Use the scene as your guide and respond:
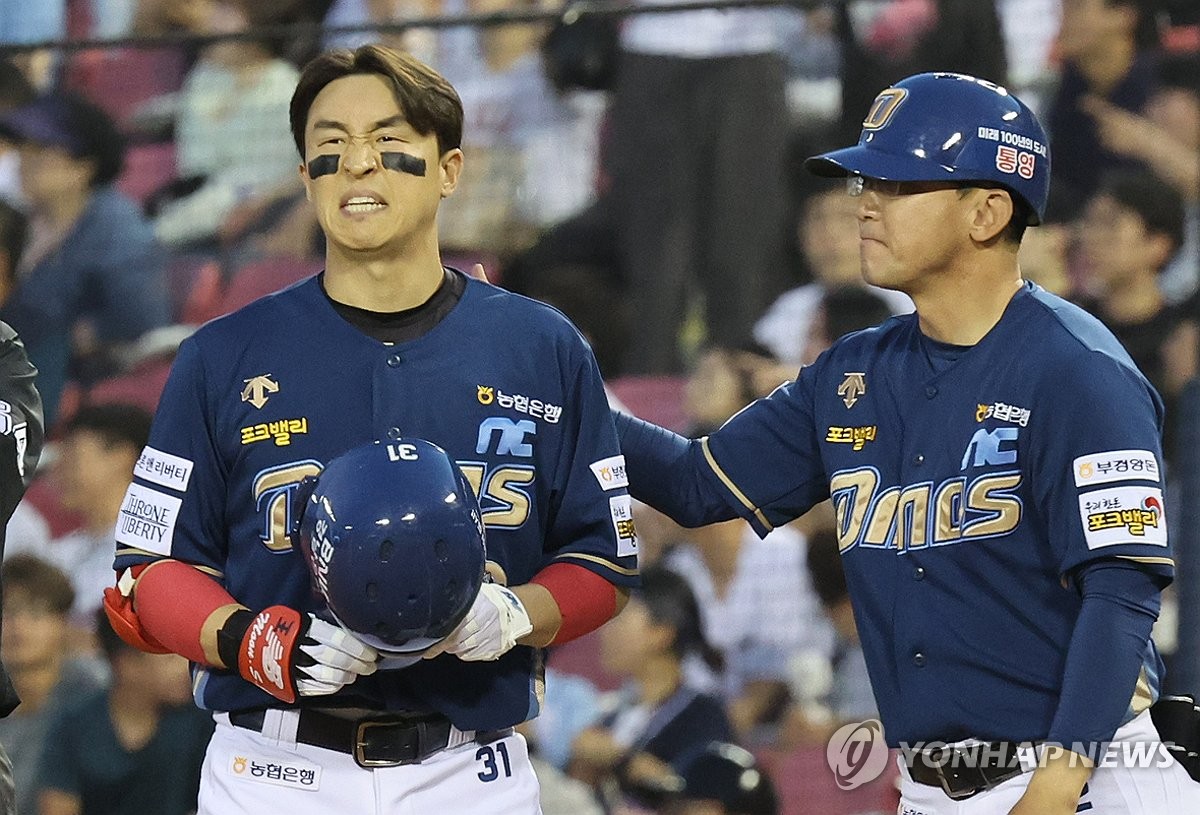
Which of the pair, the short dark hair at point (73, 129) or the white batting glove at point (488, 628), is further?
the short dark hair at point (73, 129)

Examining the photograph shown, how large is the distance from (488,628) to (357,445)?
17.0 inches

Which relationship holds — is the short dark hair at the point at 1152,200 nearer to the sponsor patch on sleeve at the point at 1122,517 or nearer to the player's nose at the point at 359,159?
the sponsor patch on sleeve at the point at 1122,517

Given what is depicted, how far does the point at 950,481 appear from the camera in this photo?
3.11 m

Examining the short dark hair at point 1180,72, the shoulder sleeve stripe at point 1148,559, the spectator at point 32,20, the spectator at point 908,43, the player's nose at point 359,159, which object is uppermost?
the spectator at point 32,20

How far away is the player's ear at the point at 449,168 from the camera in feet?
10.7

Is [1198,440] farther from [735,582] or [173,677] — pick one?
[173,677]

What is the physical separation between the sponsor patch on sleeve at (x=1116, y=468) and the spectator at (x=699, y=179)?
3053 millimetres

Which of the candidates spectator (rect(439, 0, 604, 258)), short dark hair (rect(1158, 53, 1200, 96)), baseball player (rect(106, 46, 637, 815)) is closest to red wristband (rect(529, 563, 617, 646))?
baseball player (rect(106, 46, 637, 815))

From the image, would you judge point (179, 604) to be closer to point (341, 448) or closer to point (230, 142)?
point (341, 448)

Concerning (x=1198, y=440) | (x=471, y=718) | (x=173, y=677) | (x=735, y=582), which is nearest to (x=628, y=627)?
(x=735, y=582)

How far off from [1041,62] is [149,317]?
3180mm

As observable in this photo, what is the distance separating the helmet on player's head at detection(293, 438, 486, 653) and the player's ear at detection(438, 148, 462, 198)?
632mm

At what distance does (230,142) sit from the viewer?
6.45 m
